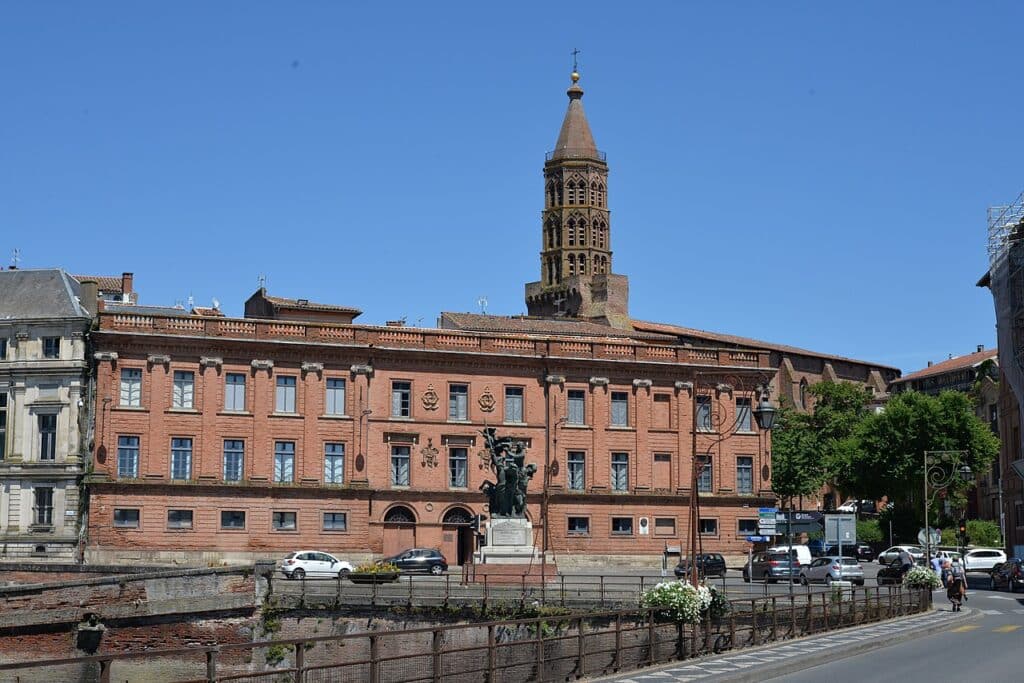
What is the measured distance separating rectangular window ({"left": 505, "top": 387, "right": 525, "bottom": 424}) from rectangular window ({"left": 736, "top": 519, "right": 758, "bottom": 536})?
12.3 m

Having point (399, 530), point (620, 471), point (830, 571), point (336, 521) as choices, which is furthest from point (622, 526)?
point (830, 571)

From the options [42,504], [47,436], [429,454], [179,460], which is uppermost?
[47,436]

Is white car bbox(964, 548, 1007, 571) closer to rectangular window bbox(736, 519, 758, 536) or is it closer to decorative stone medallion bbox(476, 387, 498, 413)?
rectangular window bbox(736, 519, 758, 536)

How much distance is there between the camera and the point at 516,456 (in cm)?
5206

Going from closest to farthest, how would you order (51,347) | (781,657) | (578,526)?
(781,657) → (51,347) → (578,526)

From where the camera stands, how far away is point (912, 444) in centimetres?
9388

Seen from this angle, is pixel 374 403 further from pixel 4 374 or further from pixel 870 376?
pixel 870 376

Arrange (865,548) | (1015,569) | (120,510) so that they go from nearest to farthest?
(1015,569)
(120,510)
(865,548)

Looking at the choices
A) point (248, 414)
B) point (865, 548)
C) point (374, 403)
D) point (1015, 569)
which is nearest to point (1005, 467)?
point (865, 548)

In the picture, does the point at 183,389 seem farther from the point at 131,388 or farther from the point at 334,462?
the point at 334,462

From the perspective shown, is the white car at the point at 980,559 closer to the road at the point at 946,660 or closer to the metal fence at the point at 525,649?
the metal fence at the point at 525,649

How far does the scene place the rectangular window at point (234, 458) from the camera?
66.5m

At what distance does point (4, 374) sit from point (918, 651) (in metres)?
47.9

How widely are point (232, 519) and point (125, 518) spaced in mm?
4570
